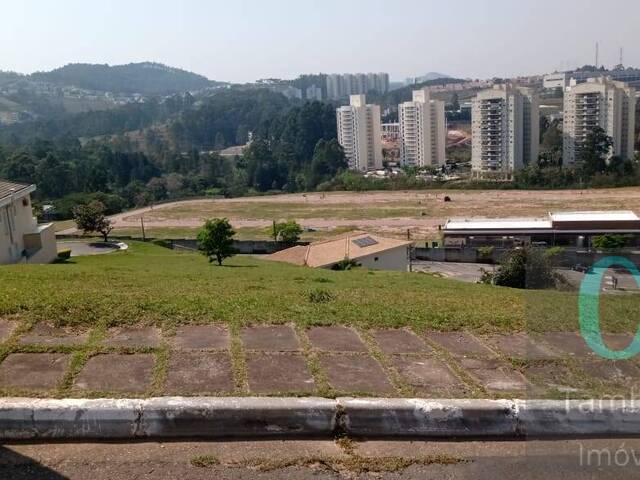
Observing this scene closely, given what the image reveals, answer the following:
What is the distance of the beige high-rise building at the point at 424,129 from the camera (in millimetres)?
93000

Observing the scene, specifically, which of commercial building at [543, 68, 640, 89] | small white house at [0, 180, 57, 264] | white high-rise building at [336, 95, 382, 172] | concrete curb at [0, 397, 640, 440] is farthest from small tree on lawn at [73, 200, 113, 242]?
commercial building at [543, 68, 640, 89]

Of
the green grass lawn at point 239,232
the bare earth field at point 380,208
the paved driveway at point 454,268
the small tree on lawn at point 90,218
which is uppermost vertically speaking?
the small tree on lawn at point 90,218

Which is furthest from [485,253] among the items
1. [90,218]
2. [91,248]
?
[90,218]

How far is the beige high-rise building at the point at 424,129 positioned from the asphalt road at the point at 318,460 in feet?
300

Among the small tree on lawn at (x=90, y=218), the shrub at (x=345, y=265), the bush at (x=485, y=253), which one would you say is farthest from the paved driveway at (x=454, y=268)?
the small tree on lawn at (x=90, y=218)

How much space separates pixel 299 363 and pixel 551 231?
35901 mm

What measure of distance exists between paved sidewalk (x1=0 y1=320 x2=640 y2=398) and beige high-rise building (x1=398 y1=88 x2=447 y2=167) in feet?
295

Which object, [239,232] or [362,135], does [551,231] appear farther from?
[362,135]

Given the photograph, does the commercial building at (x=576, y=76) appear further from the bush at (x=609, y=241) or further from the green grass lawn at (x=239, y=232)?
the bush at (x=609, y=241)

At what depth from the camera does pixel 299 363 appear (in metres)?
4.52

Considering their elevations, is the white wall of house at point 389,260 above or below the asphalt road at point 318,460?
below

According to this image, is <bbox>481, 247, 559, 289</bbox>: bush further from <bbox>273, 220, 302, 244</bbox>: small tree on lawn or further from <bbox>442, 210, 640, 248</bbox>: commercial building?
<bbox>273, 220, 302, 244</bbox>: small tree on lawn

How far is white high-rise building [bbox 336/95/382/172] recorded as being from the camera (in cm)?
10050

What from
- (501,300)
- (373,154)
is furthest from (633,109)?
(501,300)
